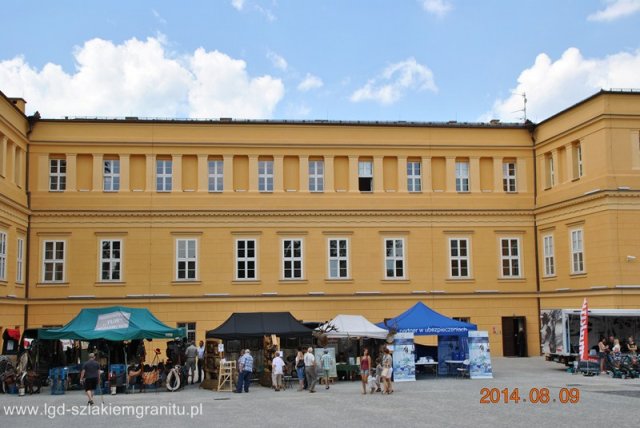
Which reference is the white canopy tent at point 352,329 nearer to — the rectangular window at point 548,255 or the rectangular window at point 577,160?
the rectangular window at point 548,255

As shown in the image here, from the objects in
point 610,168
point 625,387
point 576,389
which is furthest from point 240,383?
point 610,168

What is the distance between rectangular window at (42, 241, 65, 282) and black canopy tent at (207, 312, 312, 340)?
1210 centimetres

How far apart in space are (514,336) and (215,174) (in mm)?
16818

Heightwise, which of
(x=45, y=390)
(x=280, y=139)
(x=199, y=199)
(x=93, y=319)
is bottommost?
(x=45, y=390)

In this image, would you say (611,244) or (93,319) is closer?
(93,319)

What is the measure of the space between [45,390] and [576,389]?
58.6 feet

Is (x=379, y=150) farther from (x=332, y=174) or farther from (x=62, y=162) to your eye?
(x=62, y=162)

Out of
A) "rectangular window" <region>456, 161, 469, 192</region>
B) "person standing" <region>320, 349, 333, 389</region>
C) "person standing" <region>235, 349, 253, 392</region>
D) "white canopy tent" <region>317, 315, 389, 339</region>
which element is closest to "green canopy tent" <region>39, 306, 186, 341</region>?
"person standing" <region>235, 349, 253, 392</region>

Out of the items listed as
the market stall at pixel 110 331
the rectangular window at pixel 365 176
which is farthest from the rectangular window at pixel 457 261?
the market stall at pixel 110 331

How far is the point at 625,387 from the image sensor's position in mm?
26516

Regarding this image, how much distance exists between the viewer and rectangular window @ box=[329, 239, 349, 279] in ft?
134

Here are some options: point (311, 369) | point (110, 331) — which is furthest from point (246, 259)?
point (311, 369)

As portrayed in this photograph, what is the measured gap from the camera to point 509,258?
138ft

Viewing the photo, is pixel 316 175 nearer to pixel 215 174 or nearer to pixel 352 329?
pixel 215 174
